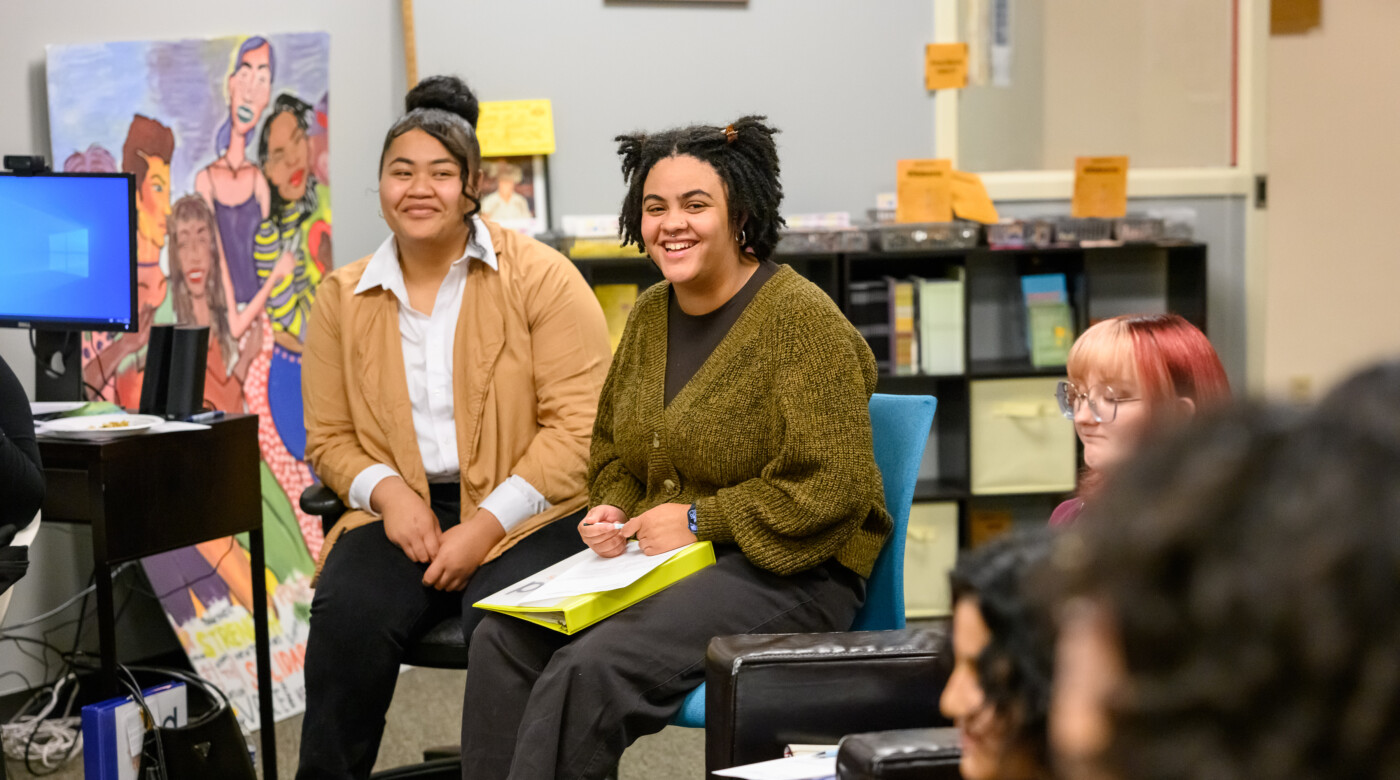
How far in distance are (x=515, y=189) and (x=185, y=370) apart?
128cm

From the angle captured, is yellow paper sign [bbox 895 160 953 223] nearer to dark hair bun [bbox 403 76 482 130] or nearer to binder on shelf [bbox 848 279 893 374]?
binder on shelf [bbox 848 279 893 374]

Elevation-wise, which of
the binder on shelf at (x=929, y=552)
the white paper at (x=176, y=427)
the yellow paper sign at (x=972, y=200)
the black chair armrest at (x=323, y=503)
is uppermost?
the yellow paper sign at (x=972, y=200)

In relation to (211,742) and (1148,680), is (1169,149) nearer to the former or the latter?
(211,742)

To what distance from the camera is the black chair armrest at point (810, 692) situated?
1.58 metres

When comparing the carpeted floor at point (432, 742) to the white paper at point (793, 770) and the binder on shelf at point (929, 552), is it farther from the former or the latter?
the white paper at point (793, 770)

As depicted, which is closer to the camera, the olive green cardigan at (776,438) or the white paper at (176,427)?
the olive green cardigan at (776,438)

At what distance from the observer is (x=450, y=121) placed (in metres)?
2.42

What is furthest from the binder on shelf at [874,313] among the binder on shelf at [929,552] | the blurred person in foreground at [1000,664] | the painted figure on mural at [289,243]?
the blurred person in foreground at [1000,664]

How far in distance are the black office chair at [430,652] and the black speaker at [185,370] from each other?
0.36m

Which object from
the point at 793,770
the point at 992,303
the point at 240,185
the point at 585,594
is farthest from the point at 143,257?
the point at 793,770

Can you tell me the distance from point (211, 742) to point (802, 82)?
239cm

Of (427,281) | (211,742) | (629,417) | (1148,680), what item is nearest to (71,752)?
(211,742)

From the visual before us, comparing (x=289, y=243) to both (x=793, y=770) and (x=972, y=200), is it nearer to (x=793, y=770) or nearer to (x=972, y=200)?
(x=972, y=200)

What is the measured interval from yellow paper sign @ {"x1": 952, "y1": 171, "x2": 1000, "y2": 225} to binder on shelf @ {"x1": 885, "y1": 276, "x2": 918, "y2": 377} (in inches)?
10.2
